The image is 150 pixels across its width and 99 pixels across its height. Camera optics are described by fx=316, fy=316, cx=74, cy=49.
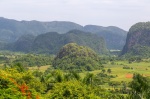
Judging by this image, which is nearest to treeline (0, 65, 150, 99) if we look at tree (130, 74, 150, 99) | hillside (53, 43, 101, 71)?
tree (130, 74, 150, 99)

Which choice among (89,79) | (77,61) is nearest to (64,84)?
(89,79)

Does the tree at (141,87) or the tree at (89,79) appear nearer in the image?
the tree at (141,87)

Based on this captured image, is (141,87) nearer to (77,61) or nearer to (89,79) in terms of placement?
(89,79)

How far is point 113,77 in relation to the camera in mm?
152875

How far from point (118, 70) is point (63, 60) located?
34.8 meters

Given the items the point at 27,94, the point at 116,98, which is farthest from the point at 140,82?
the point at 27,94

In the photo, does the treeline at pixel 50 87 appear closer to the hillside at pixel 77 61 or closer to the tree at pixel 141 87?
the tree at pixel 141 87

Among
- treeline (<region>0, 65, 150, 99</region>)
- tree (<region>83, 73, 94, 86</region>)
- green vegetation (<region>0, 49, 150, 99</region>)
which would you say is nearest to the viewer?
treeline (<region>0, 65, 150, 99</region>)

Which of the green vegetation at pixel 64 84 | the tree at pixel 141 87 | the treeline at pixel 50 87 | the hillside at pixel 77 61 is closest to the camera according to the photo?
the treeline at pixel 50 87

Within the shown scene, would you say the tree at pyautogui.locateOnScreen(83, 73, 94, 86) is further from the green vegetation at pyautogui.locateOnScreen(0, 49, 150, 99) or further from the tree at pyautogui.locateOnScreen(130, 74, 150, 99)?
the tree at pyautogui.locateOnScreen(130, 74, 150, 99)

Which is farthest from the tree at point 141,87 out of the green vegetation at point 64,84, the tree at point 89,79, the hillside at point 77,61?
the hillside at point 77,61

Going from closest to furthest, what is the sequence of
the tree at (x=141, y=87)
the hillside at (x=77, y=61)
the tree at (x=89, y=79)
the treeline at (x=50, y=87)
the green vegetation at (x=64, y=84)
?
the treeline at (x=50, y=87), the green vegetation at (x=64, y=84), the tree at (x=141, y=87), the tree at (x=89, y=79), the hillside at (x=77, y=61)

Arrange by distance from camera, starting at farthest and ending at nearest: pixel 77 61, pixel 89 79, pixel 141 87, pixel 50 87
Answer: pixel 77 61 < pixel 50 87 < pixel 89 79 < pixel 141 87

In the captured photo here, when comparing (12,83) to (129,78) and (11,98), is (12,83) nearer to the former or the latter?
(11,98)
